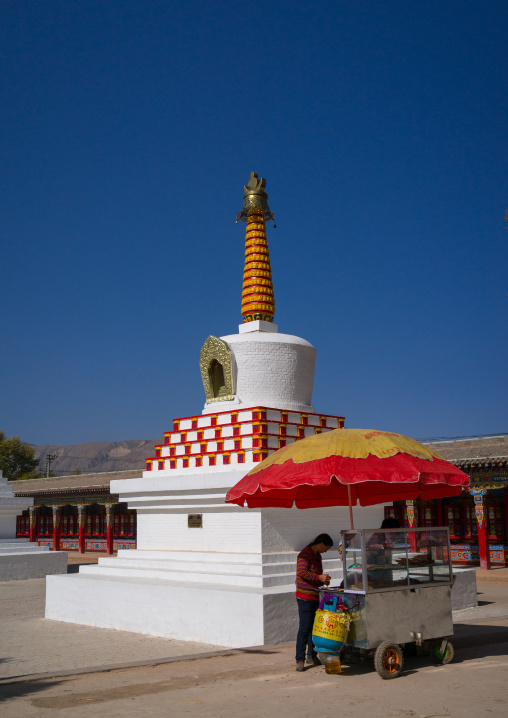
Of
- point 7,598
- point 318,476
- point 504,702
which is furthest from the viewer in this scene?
point 7,598

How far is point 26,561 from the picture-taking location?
21.8 meters

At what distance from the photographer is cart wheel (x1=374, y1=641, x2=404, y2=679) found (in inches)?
280

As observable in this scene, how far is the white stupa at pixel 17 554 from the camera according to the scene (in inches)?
843

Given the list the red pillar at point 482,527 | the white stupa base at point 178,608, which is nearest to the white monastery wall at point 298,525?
the white stupa base at point 178,608

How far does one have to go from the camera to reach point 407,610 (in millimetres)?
7645

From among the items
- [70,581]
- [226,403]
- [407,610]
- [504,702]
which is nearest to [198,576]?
[70,581]

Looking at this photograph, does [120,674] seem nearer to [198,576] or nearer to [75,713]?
[75,713]

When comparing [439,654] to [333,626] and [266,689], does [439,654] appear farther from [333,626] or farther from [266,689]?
[266,689]

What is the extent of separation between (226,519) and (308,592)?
16.0 ft

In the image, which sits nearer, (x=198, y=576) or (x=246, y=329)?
(x=198, y=576)

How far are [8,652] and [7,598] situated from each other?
24.5ft

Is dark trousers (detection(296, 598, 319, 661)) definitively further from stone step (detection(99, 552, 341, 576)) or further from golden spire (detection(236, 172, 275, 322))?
golden spire (detection(236, 172, 275, 322))

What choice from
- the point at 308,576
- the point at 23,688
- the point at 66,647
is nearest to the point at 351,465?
the point at 308,576

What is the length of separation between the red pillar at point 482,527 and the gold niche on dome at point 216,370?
10.6 meters
